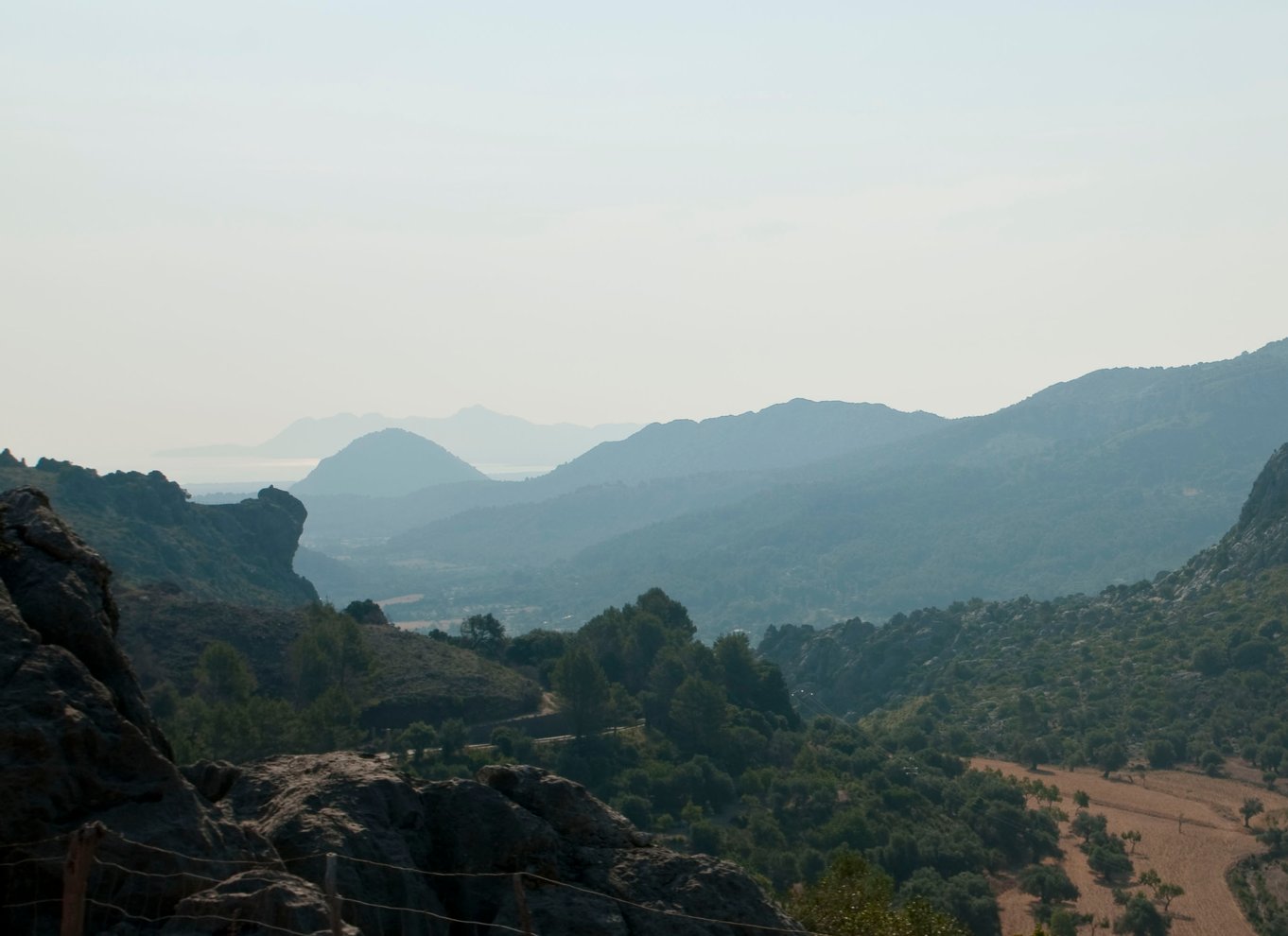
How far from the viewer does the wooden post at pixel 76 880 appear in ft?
29.9

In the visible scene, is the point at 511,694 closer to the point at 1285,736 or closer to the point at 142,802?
the point at 1285,736

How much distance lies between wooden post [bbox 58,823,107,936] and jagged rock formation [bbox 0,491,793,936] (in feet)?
2.57

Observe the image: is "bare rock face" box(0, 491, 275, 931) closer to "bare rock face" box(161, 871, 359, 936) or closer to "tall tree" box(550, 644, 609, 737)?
"bare rock face" box(161, 871, 359, 936)

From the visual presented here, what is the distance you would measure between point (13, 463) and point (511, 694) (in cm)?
5897

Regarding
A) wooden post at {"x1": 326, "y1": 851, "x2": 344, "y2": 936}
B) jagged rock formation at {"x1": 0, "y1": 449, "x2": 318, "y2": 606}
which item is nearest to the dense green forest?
wooden post at {"x1": 326, "y1": 851, "x2": 344, "y2": 936}

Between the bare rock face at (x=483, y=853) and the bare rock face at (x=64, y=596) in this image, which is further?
the bare rock face at (x=64, y=596)

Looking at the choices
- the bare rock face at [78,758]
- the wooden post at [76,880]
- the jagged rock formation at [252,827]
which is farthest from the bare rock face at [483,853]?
the wooden post at [76,880]

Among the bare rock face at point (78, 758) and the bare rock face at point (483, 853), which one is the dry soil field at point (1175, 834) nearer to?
the bare rock face at point (483, 853)

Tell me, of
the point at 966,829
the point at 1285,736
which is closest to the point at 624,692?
the point at 966,829

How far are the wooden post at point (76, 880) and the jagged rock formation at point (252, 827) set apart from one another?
30.9 inches

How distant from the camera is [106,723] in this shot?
37.5ft

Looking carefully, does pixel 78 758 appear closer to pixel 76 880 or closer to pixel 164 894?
pixel 164 894

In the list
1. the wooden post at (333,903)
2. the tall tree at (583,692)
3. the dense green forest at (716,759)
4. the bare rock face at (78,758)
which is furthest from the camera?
the tall tree at (583,692)

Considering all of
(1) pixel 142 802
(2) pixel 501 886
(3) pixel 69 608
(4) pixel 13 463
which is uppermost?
(4) pixel 13 463
